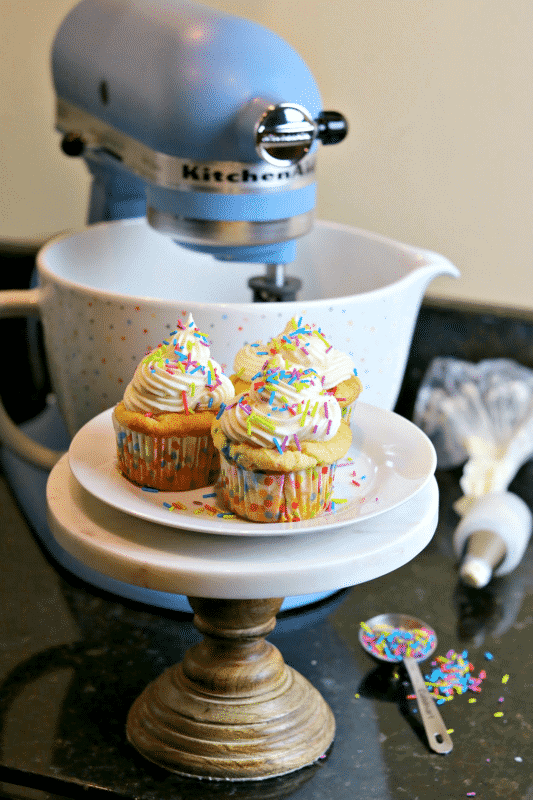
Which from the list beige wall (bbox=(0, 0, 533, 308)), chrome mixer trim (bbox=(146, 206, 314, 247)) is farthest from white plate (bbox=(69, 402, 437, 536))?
beige wall (bbox=(0, 0, 533, 308))

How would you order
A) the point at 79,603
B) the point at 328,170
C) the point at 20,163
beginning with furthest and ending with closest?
1. the point at 20,163
2. the point at 328,170
3. the point at 79,603

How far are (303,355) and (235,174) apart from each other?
0.19m

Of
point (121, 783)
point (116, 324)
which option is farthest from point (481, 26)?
point (121, 783)

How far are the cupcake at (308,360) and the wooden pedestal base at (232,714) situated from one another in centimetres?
16

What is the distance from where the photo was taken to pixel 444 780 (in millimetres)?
666

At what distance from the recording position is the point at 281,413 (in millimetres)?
597

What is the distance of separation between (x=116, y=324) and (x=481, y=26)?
587mm

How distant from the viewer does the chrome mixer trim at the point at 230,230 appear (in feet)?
2.60

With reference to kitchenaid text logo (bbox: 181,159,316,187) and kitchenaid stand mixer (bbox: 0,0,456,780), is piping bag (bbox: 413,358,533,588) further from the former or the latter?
kitchenaid text logo (bbox: 181,159,316,187)

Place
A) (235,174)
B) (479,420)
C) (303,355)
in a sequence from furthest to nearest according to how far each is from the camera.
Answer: (479,420) < (235,174) < (303,355)

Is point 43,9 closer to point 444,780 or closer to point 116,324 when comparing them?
point 116,324

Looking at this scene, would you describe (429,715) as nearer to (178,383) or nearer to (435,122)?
(178,383)

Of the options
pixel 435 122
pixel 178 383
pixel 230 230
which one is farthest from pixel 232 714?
pixel 435 122

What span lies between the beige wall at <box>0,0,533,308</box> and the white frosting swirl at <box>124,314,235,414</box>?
A: 59 cm
